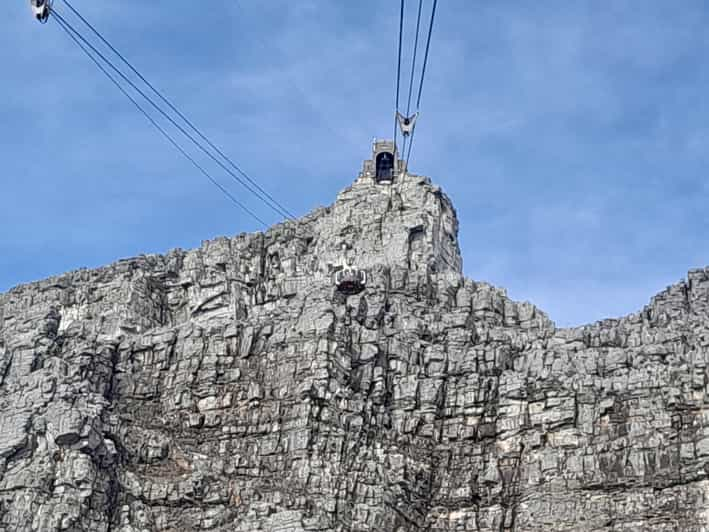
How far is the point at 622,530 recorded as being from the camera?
2827 inches

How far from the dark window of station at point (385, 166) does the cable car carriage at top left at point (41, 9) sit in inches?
2604

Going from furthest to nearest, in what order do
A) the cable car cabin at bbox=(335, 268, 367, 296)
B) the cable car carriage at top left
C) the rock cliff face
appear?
1. the cable car cabin at bbox=(335, 268, 367, 296)
2. the rock cliff face
3. the cable car carriage at top left

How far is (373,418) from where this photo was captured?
3157 inches

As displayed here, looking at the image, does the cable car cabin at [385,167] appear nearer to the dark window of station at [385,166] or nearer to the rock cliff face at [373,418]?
the dark window of station at [385,166]

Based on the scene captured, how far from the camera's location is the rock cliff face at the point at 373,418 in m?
74.2

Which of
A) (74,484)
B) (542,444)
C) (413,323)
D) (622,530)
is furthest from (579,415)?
(74,484)

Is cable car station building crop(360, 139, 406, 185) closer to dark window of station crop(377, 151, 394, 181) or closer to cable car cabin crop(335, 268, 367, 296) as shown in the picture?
dark window of station crop(377, 151, 394, 181)

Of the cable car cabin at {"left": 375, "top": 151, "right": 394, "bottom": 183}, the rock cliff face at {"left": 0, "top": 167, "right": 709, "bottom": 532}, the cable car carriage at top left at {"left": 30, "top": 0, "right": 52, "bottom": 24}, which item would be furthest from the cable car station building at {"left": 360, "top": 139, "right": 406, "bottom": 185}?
the cable car carriage at top left at {"left": 30, "top": 0, "right": 52, "bottom": 24}

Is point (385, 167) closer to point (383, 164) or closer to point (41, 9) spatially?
point (383, 164)

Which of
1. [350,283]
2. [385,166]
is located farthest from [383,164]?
[350,283]

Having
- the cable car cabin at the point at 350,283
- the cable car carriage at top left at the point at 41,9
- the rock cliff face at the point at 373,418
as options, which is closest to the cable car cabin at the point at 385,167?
the rock cliff face at the point at 373,418

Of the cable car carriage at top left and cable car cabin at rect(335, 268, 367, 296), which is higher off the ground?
cable car cabin at rect(335, 268, 367, 296)

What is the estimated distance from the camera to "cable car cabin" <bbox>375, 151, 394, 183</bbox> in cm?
11169

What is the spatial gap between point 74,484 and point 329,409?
47.1 feet
